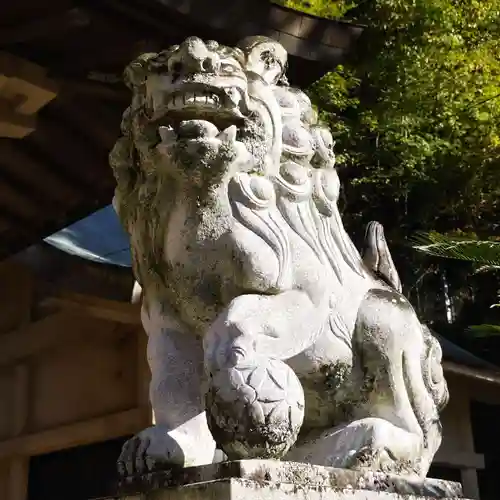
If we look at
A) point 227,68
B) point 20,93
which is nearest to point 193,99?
point 227,68

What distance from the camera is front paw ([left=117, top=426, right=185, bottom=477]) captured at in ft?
5.53

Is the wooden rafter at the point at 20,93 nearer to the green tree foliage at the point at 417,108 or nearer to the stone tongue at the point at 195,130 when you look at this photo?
the stone tongue at the point at 195,130

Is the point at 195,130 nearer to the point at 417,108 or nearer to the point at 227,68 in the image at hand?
the point at 227,68

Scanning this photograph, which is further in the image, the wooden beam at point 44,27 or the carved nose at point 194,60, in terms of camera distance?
the wooden beam at point 44,27

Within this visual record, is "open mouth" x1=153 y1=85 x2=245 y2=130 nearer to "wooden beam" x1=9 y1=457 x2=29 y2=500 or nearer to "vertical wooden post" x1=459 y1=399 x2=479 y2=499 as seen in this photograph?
"wooden beam" x1=9 y1=457 x2=29 y2=500

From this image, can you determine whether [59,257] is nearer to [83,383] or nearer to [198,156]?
[83,383]

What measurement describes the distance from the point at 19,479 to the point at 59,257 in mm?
1838

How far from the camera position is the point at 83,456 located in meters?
5.47

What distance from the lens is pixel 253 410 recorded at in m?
1.52

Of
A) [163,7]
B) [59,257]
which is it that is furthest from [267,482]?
[59,257]

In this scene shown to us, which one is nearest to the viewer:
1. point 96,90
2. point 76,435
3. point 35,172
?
point 96,90

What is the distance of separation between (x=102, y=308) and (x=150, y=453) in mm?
3262

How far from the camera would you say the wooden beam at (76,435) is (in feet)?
15.8

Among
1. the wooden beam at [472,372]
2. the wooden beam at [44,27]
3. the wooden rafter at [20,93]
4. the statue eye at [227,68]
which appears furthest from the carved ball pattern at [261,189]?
the wooden beam at [472,372]
